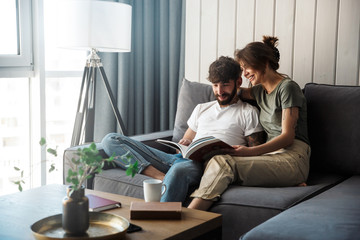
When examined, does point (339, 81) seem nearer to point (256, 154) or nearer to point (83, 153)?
point (256, 154)

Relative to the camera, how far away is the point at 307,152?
7.68ft

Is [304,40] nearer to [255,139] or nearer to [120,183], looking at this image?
[255,139]

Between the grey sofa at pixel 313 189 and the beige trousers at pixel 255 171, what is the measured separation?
0.07 m

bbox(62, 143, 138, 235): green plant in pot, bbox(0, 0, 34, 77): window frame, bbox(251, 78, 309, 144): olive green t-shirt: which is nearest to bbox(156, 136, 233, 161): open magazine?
bbox(251, 78, 309, 144): olive green t-shirt

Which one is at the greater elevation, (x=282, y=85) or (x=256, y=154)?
(x=282, y=85)

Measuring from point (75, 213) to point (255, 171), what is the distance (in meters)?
1.02

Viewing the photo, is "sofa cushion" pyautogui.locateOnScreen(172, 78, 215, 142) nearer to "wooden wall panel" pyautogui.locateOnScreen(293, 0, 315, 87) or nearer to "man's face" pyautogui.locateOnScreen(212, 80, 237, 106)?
"man's face" pyautogui.locateOnScreen(212, 80, 237, 106)

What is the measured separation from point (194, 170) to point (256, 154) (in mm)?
324

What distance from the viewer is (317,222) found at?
1.56 metres

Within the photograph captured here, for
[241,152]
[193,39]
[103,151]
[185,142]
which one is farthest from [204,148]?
[193,39]

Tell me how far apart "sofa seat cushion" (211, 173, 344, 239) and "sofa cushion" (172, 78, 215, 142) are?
33.0 inches

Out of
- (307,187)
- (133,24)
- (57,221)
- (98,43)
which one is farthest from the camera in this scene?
(133,24)

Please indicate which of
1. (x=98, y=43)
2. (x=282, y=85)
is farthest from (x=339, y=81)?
(x=98, y=43)

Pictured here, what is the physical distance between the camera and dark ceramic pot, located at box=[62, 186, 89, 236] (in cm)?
136
